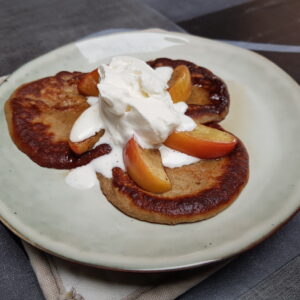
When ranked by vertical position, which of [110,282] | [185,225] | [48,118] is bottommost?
[110,282]

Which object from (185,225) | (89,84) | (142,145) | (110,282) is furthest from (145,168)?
(89,84)

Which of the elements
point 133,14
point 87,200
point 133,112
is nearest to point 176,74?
point 133,112

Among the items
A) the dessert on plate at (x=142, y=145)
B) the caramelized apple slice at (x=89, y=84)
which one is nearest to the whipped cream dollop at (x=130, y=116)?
the dessert on plate at (x=142, y=145)

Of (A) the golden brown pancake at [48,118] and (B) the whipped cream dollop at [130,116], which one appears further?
(A) the golden brown pancake at [48,118]

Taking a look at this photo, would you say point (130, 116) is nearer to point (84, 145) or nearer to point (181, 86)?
point (84, 145)

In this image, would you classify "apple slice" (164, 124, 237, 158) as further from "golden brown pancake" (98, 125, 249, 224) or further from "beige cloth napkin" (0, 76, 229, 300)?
"beige cloth napkin" (0, 76, 229, 300)

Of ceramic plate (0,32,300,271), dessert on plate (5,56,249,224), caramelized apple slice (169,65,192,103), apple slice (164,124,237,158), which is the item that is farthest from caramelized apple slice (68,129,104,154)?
caramelized apple slice (169,65,192,103)

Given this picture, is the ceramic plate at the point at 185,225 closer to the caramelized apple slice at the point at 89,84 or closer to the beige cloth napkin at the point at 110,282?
the beige cloth napkin at the point at 110,282

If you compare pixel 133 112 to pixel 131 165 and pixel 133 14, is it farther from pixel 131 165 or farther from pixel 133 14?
pixel 133 14

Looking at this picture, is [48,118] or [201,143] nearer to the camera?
[201,143]
